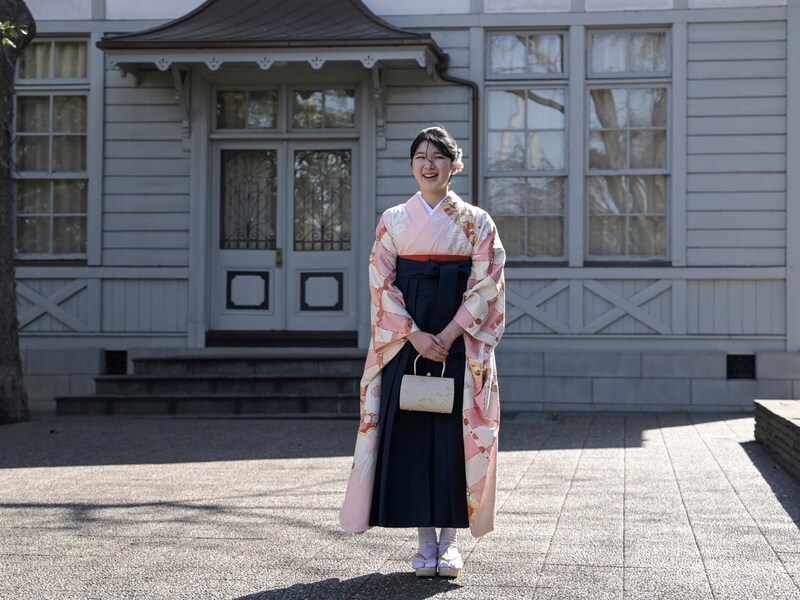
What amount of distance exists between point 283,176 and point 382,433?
8033mm

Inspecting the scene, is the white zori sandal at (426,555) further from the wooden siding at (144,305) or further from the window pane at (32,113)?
the window pane at (32,113)

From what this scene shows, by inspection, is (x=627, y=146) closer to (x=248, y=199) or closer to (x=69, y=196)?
(x=248, y=199)

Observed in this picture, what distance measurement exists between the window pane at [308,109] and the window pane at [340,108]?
67mm

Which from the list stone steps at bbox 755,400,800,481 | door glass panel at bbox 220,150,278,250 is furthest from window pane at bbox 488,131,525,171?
stone steps at bbox 755,400,800,481

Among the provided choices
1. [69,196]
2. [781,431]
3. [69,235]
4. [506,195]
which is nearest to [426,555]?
[781,431]

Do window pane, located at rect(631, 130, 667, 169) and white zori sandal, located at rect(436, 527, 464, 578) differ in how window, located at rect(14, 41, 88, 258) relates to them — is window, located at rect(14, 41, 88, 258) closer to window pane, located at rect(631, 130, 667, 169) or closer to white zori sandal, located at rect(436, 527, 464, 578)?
window pane, located at rect(631, 130, 667, 169)

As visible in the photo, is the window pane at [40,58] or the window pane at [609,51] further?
the window pane at [40,58]

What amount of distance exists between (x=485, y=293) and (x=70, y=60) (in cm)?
921

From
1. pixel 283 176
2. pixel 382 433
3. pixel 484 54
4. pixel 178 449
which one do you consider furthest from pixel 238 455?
pixel 484 54

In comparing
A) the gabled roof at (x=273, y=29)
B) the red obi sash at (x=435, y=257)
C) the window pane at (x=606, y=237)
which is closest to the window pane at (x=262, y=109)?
the gabled roof at (x=273, y=29)

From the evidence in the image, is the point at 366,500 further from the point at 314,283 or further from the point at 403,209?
the point at 314,283

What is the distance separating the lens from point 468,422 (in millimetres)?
4836

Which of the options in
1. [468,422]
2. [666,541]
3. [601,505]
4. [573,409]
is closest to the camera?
[468,422]

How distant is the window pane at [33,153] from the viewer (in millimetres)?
12930
